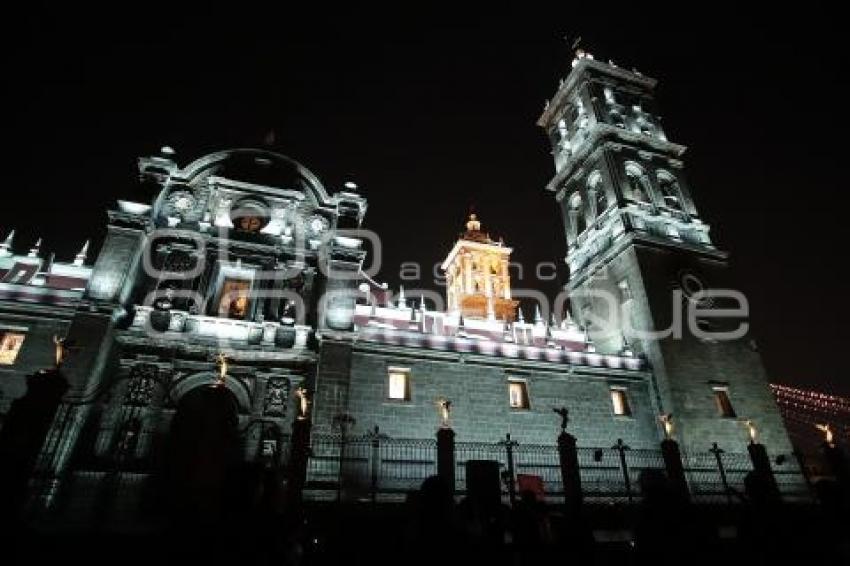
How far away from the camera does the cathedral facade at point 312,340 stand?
806 inches

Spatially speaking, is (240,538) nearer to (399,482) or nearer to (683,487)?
(399,482)

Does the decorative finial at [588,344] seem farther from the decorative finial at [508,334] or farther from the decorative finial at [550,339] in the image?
the decorative finial at [508,334]

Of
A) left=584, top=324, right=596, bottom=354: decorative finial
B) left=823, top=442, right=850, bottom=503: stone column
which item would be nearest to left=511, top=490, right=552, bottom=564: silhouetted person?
left=823, top=442, right=850, bottom=503: stone column

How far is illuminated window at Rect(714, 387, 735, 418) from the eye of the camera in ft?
88.2

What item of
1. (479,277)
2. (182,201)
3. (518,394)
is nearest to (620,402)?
(518,394)

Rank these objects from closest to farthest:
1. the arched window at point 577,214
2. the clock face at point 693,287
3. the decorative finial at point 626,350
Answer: the decorative finial at point 626,350, the clock face at point 693,287, the arched window at point 577,214

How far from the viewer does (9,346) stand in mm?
20734

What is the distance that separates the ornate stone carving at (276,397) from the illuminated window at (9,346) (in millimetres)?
9384

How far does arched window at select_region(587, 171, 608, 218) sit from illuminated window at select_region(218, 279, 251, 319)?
22.8 meters

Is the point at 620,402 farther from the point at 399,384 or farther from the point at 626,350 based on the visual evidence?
the point at 399,384

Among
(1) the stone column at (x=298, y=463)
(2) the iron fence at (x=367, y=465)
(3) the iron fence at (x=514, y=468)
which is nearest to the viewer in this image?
(1) the stone column at (x=298, y=463)

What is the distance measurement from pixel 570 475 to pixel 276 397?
1188cm

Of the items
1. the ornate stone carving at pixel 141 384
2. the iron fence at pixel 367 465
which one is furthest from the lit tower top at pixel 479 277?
the ornate stone carving at pixel 141 384

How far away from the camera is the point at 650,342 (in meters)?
28.3
